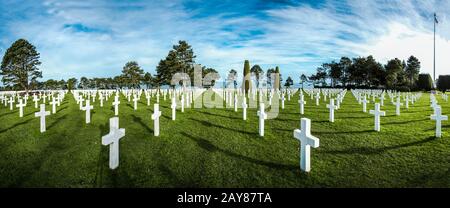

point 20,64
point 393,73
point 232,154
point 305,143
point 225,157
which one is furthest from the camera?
point 393,73

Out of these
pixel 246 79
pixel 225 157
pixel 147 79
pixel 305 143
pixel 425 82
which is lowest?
pixel 225 157

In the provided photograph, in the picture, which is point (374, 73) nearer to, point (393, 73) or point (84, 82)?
point (393, 73)

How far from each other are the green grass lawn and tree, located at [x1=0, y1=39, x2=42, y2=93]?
114 feet

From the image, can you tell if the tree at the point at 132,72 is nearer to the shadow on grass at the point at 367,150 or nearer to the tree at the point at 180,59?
the tree at the point at 180,59

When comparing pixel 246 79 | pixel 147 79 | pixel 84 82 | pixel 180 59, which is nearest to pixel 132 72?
pixel 147 79

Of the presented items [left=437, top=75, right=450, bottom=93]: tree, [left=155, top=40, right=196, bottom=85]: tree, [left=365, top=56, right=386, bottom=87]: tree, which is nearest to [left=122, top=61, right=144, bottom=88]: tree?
[left=155, top=40, right=196, bottom=85]: tree

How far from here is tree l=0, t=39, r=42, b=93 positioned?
35.8 meters

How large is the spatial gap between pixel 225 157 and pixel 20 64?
42.8 m

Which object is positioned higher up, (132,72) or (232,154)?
(132,72)

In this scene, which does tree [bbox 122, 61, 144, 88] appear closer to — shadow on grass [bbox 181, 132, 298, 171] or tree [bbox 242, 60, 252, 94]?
tree [bbox 242, 60, 252, 94]

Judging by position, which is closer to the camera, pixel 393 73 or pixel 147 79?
pixel 393 73

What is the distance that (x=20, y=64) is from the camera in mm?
36938

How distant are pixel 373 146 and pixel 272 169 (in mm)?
3180

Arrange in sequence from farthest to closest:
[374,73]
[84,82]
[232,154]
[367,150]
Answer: [84,82]
[374,73]
[367,150]
[232,154]
